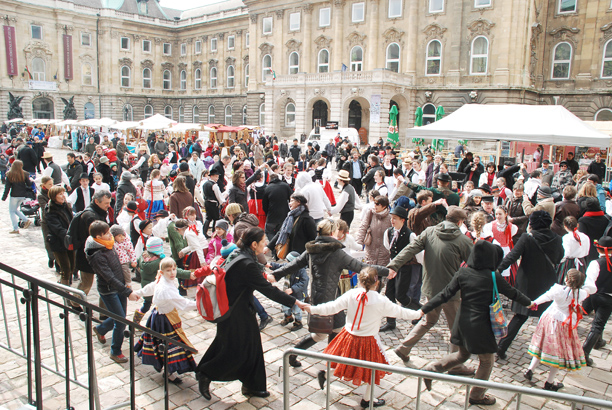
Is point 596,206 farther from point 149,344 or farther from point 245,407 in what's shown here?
point 149,344

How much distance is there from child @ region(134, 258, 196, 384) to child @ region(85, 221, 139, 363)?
52 cm

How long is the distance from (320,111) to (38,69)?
32.6 m

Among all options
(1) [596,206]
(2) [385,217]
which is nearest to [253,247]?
(2) [385,217]

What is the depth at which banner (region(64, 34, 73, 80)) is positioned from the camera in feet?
161

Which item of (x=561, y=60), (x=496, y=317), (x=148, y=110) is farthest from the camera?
(x=148, y=110)

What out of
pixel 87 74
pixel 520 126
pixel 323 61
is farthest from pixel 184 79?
pixel 520 126

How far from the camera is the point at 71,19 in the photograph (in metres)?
49.1

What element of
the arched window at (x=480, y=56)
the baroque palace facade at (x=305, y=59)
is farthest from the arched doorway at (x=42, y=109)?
the arched window at (x=480, y=56)

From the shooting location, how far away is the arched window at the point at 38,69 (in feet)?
158

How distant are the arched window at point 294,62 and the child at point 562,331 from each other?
36307 mm

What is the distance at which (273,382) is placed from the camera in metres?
5.03

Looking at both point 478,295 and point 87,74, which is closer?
point 478,295

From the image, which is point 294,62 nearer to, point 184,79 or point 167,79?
point 184,79

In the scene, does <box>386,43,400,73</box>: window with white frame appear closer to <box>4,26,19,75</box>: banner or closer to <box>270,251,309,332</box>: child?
<box>270,251,309,332</box>: child
